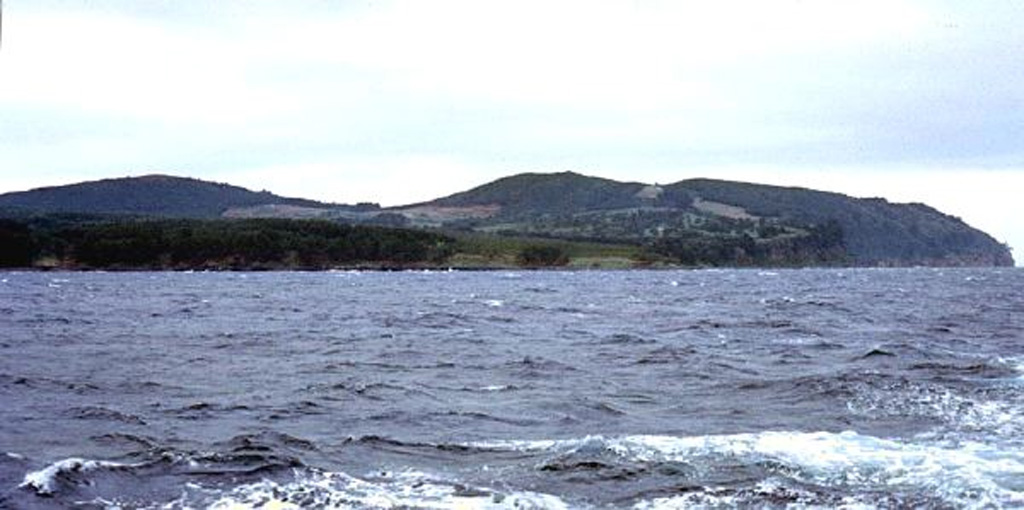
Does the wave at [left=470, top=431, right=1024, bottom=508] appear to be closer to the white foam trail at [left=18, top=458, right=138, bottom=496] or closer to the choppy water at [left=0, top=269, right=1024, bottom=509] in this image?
the choppy water at [left=0, top=269, right=1024, bottom=509]

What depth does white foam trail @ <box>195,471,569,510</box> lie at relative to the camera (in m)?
14.1

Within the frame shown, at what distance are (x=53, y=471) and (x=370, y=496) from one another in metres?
4.85

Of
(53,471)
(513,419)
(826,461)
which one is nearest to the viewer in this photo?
(53,471)

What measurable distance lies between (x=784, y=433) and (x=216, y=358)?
1977 centimetres

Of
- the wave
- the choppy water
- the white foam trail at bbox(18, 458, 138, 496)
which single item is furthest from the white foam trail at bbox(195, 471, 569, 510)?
the white foam trail at bbox(18, 458, 138, 496)

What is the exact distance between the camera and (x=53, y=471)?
1567cm

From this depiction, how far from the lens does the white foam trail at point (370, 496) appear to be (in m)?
14.1

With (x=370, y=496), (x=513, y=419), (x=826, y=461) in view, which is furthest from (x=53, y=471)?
(x=826, y=461)

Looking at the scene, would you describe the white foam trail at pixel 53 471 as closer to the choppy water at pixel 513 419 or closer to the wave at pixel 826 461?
the choppy water at pixel 513 419

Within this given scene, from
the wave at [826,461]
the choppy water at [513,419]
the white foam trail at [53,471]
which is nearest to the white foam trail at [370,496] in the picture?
the choppy water at [513,419]

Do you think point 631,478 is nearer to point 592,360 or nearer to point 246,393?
point 246,393

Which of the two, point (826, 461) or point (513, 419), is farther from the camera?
point (513, 419)

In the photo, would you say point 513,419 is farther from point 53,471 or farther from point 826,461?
point 53,471

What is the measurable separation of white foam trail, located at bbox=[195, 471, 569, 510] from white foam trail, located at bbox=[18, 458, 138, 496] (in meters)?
2.40
